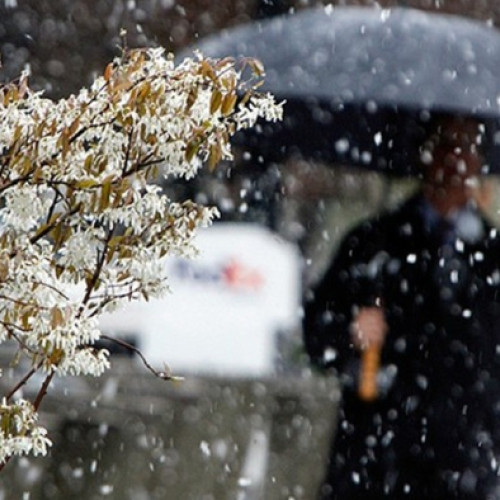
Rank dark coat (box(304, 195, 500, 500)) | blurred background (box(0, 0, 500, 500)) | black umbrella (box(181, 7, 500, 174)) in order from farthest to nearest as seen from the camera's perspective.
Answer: blurred background (box(0, 0, 500, 500)) < black umbrella (box(181, 7, 500, 174)) < dark coat (box(304, 195, 500, 500))

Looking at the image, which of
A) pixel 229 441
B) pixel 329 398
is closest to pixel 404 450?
pixel 229 441

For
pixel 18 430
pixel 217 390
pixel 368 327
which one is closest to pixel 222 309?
pixel 217 390

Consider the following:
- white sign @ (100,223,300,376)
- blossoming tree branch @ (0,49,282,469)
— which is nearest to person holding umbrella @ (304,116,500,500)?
white sign @ (100,223,300,376)

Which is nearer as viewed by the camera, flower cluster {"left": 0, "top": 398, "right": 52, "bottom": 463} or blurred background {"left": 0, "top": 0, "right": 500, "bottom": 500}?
flower cluster {"left": 0, "top": 398, "right": 52, "bottom": 463}

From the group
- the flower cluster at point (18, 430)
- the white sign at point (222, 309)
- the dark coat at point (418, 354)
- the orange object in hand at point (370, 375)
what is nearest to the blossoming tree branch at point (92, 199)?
the flower cluster at point (18, 430)

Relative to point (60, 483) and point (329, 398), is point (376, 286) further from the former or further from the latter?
point (329, 398)

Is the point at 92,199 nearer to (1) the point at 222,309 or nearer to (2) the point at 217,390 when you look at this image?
(1) the point at 222,309

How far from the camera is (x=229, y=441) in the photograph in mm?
7270

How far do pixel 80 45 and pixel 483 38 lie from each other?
22.9 ft

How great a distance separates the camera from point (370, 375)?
16.4 ft

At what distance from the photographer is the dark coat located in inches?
189

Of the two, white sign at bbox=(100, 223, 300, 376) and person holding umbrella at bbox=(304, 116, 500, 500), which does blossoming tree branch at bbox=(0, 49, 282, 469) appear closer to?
person holding umbrella at bbox=(304, 116, 500, 500)

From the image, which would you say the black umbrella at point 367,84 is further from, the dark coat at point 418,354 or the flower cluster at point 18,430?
the flower cluster at point 18,430

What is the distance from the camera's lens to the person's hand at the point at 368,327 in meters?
4.84
